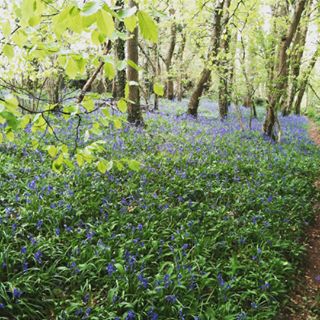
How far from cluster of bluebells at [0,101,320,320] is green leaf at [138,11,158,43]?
10.3 ft

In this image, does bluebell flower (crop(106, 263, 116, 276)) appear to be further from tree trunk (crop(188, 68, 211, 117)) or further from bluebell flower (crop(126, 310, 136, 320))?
tree trunk (crop(188, 68, 211, 117))

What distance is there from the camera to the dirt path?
464 cm

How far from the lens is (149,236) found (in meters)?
5.18

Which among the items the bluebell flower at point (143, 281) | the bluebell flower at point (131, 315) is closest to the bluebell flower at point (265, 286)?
the bluebell flower at point (143, 281)

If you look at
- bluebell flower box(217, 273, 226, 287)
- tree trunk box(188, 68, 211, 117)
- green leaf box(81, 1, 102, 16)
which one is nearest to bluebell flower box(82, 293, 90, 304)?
bluebell flower box(217, 273, 226, 287)

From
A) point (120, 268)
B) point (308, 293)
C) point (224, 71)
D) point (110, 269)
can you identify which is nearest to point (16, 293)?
point (110, 269)

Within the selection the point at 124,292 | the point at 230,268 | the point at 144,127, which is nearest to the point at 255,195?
the point at 230,268

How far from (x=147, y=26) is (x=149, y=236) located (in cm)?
421

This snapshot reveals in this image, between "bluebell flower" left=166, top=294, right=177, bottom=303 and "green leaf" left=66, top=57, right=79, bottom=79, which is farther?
"bluebell flower" left=166, top=294, right=177, bottom=303

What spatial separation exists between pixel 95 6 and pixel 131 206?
4941mm

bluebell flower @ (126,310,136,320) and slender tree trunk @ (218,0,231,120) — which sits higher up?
slender tree trunk @ (218,0,231,120)

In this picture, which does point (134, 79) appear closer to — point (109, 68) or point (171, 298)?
point (171, 298)

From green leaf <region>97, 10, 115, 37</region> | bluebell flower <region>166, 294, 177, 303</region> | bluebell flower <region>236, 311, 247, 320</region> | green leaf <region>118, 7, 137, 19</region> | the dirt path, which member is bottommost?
the dirt path

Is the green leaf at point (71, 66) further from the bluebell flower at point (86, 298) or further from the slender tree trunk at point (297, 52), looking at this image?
the slender tree trunk at point (297, 52)
